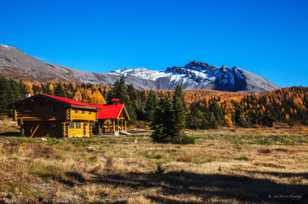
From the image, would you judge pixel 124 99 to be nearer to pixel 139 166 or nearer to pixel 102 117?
pixel 102 117

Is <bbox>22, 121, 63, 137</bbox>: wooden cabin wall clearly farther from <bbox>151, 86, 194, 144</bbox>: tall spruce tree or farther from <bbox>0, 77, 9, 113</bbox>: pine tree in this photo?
<bbox>0, 77, 9, 113</bbox>: pine tree

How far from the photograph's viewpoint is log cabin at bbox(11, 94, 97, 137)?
4772cm

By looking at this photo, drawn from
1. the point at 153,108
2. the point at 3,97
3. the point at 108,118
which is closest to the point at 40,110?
the point at 108,118

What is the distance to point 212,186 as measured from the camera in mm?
13945

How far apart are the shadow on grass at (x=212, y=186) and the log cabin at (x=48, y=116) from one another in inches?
1313

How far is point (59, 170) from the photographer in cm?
1622

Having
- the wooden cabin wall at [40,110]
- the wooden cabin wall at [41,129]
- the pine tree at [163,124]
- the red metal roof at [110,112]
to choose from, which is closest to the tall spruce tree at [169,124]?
the pine tree at [163,124]

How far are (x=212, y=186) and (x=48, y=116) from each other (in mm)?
39014

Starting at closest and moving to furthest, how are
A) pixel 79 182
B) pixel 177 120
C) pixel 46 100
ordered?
pixel 79 182, pixel 177 120, pixel 46 100

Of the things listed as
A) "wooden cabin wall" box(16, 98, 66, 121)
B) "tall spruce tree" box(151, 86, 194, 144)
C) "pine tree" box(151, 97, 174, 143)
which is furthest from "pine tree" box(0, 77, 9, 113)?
"tall spruce tree" box(151, 86, 194, 144)

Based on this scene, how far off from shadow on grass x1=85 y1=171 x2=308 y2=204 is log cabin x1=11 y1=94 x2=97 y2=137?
109 feet

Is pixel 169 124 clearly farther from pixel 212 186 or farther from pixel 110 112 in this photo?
pixel 212 186

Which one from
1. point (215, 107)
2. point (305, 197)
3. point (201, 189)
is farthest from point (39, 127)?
point (215, 107)

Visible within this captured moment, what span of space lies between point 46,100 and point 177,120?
2111cm
